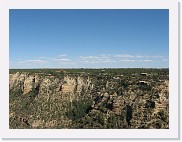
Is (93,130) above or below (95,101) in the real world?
below

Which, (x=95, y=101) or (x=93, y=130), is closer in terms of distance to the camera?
(x=93, y=130)

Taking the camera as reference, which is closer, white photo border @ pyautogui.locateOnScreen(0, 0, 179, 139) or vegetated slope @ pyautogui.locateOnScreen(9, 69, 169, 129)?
white photo border @ pyautogui.locateOnScreen(0, 0, 179, 139)

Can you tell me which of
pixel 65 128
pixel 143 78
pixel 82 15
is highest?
pixel 82 15
